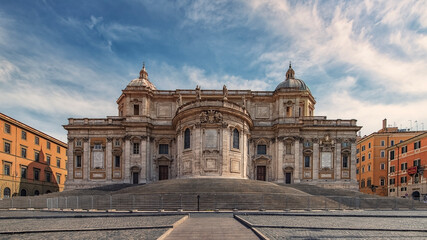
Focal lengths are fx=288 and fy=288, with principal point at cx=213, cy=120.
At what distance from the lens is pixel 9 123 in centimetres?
4534

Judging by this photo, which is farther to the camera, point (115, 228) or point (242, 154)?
point (242, 154)

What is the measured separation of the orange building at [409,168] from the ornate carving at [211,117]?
111 ft

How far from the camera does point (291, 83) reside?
53.5m

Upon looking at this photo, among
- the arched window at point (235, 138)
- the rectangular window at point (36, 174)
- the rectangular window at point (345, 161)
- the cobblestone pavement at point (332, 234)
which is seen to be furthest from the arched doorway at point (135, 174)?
the cobblestone pavement at point (332, 234)

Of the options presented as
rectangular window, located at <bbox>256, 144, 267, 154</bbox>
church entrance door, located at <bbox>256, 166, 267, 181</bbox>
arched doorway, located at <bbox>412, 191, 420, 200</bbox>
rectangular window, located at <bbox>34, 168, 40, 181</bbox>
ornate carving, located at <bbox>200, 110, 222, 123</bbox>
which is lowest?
arched doorway, located at <bbox>412, 191, 420, 200</bbox>

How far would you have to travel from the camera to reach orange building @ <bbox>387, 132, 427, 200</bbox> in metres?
45.9

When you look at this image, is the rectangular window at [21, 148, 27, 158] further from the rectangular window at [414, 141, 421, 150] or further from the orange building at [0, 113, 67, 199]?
the rectangular window at [414, 141, 421, 150]

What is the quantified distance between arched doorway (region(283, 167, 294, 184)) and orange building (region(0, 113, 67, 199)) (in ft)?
143

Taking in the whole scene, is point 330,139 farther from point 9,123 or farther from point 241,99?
point 9,123

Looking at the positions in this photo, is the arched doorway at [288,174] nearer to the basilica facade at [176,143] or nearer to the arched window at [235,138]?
the basilica facade at [176,143]

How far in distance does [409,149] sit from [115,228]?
54.1 m

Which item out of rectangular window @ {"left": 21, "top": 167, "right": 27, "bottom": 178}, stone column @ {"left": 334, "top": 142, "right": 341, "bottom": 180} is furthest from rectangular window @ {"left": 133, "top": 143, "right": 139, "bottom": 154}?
stone column @ {"left": 334, "top": 142, "right": 341, "bottom": 180}

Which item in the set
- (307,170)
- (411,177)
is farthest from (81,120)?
(411,177)

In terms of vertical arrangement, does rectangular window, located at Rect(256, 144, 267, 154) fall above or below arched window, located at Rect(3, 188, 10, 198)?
above
